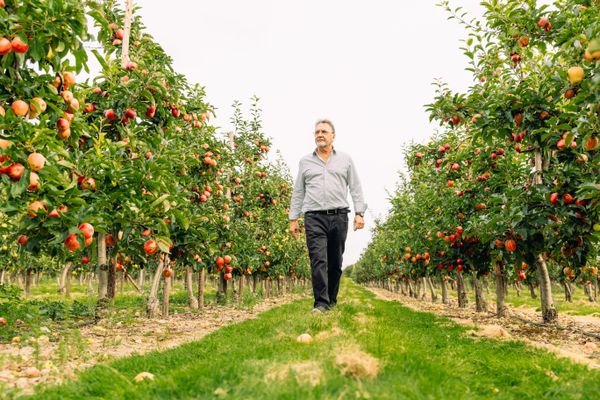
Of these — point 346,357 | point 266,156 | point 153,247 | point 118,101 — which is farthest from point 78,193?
point 266,156

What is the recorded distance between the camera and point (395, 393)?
2.44m

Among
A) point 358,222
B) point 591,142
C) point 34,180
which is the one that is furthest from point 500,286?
point 34,180

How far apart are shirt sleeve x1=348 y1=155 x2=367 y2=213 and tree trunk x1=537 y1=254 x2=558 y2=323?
11.3 feet

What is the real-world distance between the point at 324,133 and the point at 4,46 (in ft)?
14.4

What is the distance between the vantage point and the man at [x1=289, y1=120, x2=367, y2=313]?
6.70m

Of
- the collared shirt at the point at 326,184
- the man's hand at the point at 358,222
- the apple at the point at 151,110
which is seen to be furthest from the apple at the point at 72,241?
the man's hand at the point at 358,222

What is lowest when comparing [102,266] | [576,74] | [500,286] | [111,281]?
[500,286]

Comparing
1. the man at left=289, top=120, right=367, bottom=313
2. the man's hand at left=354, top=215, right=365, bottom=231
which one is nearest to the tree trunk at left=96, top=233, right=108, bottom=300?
the man at left=289, top=120, right=367, bottom=313

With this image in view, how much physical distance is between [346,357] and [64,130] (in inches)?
150

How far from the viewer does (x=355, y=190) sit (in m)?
7.38

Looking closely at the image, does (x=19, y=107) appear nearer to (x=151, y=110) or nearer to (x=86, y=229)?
(x=86, y=229)

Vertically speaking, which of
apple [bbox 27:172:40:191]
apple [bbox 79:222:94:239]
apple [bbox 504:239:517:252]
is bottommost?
apple [bbox 504:239:517:252]

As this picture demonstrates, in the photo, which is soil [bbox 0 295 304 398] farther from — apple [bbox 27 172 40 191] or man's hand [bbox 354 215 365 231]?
man's hand [bbox 354 215 365 231]

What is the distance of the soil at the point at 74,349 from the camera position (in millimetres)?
3688
